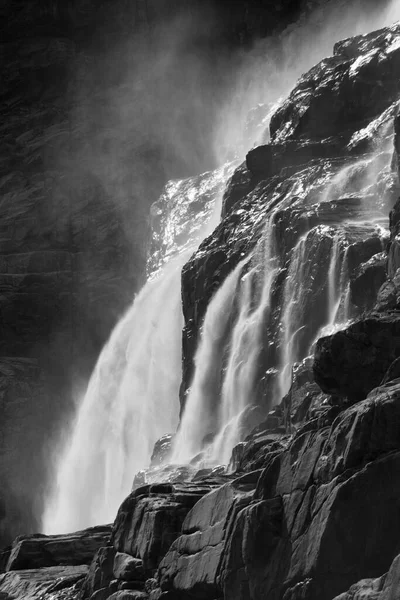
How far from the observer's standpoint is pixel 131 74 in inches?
4870

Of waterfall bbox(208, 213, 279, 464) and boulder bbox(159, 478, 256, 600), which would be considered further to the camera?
waterfall bbox(208, 213, 279, 464)

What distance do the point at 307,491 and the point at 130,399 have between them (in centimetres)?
6038

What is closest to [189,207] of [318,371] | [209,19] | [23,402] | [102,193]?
[102,193]

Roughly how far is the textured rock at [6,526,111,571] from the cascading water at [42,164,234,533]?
3017 centimetres

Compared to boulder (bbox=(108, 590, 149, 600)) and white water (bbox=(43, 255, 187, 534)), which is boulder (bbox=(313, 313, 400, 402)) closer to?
boulder (bbox=(108, 590, 149, 600))

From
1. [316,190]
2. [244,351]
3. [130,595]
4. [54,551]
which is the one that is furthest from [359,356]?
[316,190]

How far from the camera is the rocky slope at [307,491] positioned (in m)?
23.2

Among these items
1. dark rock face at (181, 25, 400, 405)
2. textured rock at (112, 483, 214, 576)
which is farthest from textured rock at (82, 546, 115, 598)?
dark rock face at (181, 25, 400, 405)

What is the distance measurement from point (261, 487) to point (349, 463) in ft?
13.3

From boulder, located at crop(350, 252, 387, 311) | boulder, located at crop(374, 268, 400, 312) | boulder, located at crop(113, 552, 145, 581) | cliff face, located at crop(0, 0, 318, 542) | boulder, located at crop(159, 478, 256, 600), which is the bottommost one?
boulder, located at crop(159, 478, 256, 600)

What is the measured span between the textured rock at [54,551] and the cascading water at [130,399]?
30172mm

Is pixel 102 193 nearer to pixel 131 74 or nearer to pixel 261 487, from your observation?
pixel 131 74

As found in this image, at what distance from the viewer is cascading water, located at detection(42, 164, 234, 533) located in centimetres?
8256

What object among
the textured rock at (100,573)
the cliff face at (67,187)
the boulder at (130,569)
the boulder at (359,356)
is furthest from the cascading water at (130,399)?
the boulder at (359,356)
